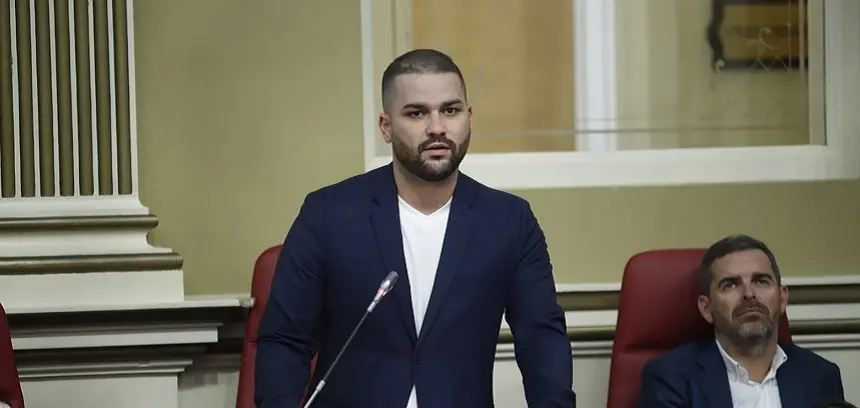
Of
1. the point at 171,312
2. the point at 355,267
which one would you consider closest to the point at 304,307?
the point at 355,267

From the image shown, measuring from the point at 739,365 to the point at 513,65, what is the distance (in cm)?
107

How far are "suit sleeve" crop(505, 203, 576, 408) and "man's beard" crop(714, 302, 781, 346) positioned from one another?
0.85 meters

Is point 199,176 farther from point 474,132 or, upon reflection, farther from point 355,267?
point 355,267

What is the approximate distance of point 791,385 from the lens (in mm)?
3033

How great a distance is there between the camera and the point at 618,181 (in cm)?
363

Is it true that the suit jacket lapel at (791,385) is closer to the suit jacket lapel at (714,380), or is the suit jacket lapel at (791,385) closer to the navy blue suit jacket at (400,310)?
the suit jacket lapel at (714,380)

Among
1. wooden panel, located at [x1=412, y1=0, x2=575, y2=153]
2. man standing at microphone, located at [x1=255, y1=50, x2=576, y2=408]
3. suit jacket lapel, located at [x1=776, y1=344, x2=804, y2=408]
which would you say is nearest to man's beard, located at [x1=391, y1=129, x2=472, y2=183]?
man standing at microphone, located at [x1=255, y1=50, x2=576, y2=408]

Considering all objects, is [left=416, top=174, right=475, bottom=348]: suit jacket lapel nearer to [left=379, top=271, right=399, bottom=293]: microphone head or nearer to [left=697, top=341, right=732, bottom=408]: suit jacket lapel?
[left=379, top=271, right=399, bottom=293]: microphone head

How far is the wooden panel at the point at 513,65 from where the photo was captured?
362 centimetres

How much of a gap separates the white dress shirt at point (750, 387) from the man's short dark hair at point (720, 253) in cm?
14

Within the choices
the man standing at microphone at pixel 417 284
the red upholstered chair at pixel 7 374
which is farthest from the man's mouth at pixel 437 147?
the red upholstered chair at pixel 7 374

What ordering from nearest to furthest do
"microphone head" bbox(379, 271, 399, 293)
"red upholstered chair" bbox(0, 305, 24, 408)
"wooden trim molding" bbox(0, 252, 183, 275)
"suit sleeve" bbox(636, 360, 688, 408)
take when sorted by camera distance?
"microphone head" bbox(379, 271, 399, 293), "red upholstered chair" bbox(0, 305, 24, 408), "suit sleeve" bbox(636, 360, 688, 408), "wooden trim molding" bbox(0, 252, 183, 275)

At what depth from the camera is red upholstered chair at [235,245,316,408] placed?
10.0ft

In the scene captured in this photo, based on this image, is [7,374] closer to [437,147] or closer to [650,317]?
[437,147]
